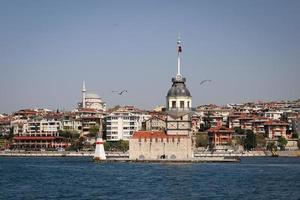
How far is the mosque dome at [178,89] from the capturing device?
3147 inches

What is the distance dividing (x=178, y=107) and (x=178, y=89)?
6.89 ft

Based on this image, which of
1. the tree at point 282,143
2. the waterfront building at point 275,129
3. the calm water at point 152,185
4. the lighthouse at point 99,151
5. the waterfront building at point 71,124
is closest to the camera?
the calm water at point 152,185

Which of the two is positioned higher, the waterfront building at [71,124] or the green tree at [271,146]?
the waterfront building at [71,124]

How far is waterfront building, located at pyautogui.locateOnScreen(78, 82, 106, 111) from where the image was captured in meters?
151

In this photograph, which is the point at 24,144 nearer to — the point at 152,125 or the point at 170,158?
the point at 152,125

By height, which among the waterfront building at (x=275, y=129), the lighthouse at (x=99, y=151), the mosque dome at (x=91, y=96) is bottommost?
the lighthouse at (x=99, y=151)

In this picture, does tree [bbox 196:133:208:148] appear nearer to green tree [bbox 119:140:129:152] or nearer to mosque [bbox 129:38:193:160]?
green tree [bbox 119:140:129:152]

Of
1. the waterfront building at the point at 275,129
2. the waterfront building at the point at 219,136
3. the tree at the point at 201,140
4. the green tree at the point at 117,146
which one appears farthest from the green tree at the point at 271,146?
the green tree at the point at 117,146

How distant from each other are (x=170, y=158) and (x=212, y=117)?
52.5 metres

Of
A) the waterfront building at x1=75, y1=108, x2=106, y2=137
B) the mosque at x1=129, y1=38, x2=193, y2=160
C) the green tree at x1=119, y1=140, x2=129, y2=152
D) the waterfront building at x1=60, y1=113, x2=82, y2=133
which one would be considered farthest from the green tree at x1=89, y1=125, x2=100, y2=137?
the mosque at x1=129, y1=38, x2=193, y2=160

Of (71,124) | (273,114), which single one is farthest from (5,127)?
(273,114)

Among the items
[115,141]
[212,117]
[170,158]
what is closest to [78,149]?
[115,141]

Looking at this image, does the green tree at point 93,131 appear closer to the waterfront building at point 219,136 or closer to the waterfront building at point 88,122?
the waterfront building at point 88,122

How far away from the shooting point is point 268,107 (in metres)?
143
